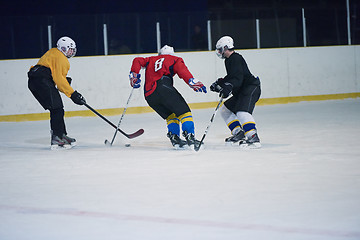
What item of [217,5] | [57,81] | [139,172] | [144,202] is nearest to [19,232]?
[144,202]

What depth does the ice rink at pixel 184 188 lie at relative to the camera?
323 centimetres

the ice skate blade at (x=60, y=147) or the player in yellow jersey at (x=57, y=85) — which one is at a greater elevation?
the player in yellow jersey at (x=57, y=85)

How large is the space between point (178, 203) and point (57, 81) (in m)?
3.20

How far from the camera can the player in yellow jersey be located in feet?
22.0

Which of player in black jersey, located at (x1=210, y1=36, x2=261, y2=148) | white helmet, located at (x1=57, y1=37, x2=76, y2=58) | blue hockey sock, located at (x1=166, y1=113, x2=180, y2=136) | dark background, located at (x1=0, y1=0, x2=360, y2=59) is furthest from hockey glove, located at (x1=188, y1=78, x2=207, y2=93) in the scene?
dark background, located at (x1=0, y1=0, x2=360, y2=59)

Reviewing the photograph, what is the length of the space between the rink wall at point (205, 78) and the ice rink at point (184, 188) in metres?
2.34

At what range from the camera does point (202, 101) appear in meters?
11.0

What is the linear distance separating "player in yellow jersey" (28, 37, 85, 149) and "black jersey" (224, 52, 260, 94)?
4.60ft

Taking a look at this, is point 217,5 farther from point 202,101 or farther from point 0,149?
point 0,149

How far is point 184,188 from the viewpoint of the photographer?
429 cm

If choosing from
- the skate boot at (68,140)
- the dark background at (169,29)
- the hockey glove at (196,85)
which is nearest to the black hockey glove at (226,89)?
the hockey glove at (196,85)

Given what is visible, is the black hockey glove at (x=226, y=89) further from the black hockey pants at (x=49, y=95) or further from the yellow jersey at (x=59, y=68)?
the black hockey pants at (x=49, y=95)

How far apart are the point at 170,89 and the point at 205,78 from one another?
4.79 m

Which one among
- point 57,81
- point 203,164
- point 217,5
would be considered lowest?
point 203,164
